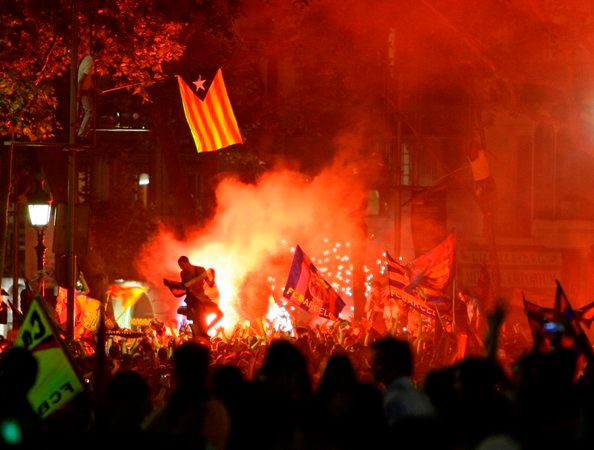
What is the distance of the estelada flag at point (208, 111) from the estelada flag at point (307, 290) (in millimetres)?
3389

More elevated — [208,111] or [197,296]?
[208,111]

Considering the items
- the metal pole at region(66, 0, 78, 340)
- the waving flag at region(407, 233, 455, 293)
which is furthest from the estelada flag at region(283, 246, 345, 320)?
the metal pole at region(66, 0, 78, 340)

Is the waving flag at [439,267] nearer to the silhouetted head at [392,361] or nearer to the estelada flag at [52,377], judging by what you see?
the estelada flag at [52,377]

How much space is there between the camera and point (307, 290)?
53.7ft

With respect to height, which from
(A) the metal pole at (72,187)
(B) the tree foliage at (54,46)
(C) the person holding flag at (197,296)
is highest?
(B) the tree foliage at (54,46)

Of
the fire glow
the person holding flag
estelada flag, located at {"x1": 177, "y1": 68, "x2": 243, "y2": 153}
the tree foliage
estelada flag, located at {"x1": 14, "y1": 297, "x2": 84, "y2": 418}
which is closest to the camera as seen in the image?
estelada flag, located at {"x1": 14, "y1": 297, "x2": 84, "y2": 418}

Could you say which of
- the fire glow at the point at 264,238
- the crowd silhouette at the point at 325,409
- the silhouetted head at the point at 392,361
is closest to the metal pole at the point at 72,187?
the fire glow at the point at 264,238

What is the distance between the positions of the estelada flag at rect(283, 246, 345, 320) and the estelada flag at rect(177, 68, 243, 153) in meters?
3.39

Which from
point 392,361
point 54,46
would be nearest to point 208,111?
point 54,46

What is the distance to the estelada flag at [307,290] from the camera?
16.2 m

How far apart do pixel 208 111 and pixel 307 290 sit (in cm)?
393

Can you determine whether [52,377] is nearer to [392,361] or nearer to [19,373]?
[19,373]

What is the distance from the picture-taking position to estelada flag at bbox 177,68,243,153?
1864 centimetres

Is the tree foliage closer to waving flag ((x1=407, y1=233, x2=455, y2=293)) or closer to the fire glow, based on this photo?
the fire glow
